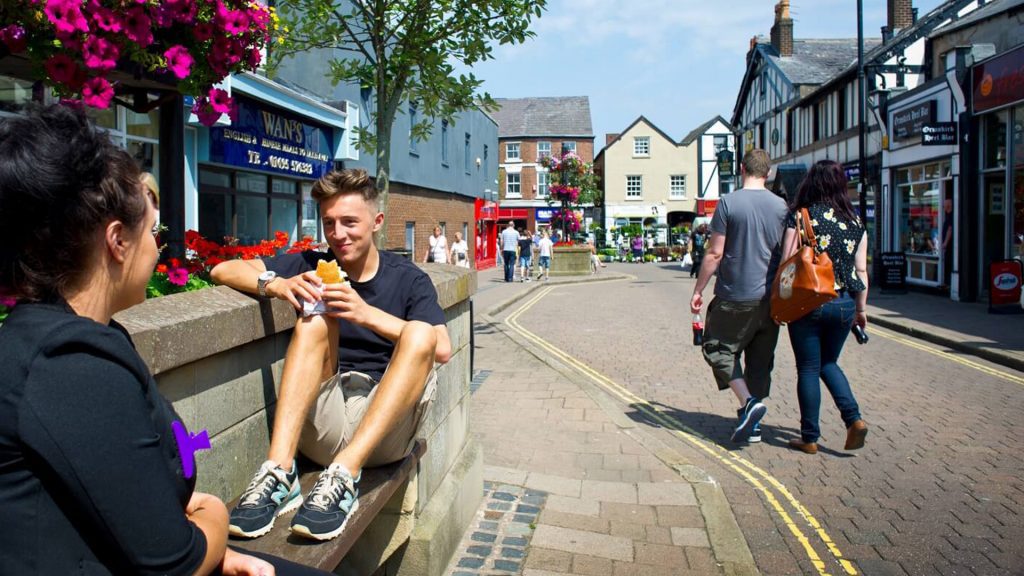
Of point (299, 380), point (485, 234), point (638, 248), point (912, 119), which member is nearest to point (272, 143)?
point (299, 380)

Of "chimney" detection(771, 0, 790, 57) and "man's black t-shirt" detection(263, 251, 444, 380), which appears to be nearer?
"man's black t-shirt" detection(263, 251, 444, 380)

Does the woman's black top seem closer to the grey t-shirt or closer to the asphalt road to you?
the asphalt road

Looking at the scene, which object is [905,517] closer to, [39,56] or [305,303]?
[305,303]

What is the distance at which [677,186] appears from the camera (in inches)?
2581

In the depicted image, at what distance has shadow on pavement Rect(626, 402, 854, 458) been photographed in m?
6.22

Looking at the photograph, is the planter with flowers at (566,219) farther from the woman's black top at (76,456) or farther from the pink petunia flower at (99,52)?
the woman's black top at (76,456)

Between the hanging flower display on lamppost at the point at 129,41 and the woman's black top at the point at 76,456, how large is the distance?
6.24ft

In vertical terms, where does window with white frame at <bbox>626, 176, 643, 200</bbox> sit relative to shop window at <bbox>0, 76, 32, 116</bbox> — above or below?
above

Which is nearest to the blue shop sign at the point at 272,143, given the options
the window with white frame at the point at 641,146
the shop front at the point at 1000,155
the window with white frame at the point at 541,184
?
the shop front at the point at 1000,155

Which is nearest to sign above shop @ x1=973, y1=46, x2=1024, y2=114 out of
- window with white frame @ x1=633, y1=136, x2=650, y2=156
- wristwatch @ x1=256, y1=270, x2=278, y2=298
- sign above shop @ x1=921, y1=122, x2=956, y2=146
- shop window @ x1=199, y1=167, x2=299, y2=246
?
sign above shop @ x1=921, y1=122, x2=956, y2=146

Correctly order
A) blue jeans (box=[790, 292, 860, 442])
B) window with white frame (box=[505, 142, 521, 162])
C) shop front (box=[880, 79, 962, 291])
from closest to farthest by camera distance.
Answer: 1. blue jeans (box=[790, 292, 860, 442])
2. shop front (box=[880, 79, 962, 291])
3. window with white frame (box=[505, 142, 521, 162])

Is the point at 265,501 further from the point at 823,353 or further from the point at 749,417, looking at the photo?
the point at 823,353

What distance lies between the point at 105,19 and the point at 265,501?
5.92ft

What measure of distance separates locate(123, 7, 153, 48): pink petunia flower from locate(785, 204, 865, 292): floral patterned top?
4209 mm
